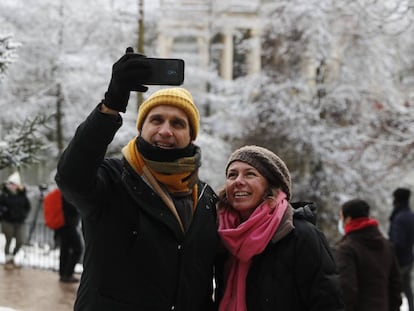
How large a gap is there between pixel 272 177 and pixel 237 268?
1.61ft

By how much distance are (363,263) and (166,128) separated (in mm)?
3316

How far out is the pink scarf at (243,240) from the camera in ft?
9.27

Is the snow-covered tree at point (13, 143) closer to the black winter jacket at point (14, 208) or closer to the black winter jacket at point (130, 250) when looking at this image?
the black winter jacket at point (14, 208)

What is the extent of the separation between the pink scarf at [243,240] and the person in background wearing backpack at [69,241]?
318 inches

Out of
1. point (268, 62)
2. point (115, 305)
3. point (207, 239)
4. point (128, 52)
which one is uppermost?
point (268, 62)

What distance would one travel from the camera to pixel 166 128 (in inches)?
107

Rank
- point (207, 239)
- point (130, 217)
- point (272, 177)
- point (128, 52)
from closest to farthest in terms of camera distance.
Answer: point (128, 52) → point (130, 217) → point (207, 239) → point (272, 177)

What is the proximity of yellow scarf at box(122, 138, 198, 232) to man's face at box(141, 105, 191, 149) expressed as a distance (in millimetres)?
83

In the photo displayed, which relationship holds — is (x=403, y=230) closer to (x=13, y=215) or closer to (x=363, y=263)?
(x=363, y=263)

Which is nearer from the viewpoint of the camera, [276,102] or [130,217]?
[130,217]

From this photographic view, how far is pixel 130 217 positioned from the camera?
2633 millimetres

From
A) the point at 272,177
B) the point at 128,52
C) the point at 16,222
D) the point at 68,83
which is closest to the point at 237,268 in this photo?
the point at 272,177

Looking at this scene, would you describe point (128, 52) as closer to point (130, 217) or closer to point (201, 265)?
point (130, 217)

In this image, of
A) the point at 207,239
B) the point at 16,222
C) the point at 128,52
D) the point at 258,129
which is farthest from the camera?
the point at 258,129
